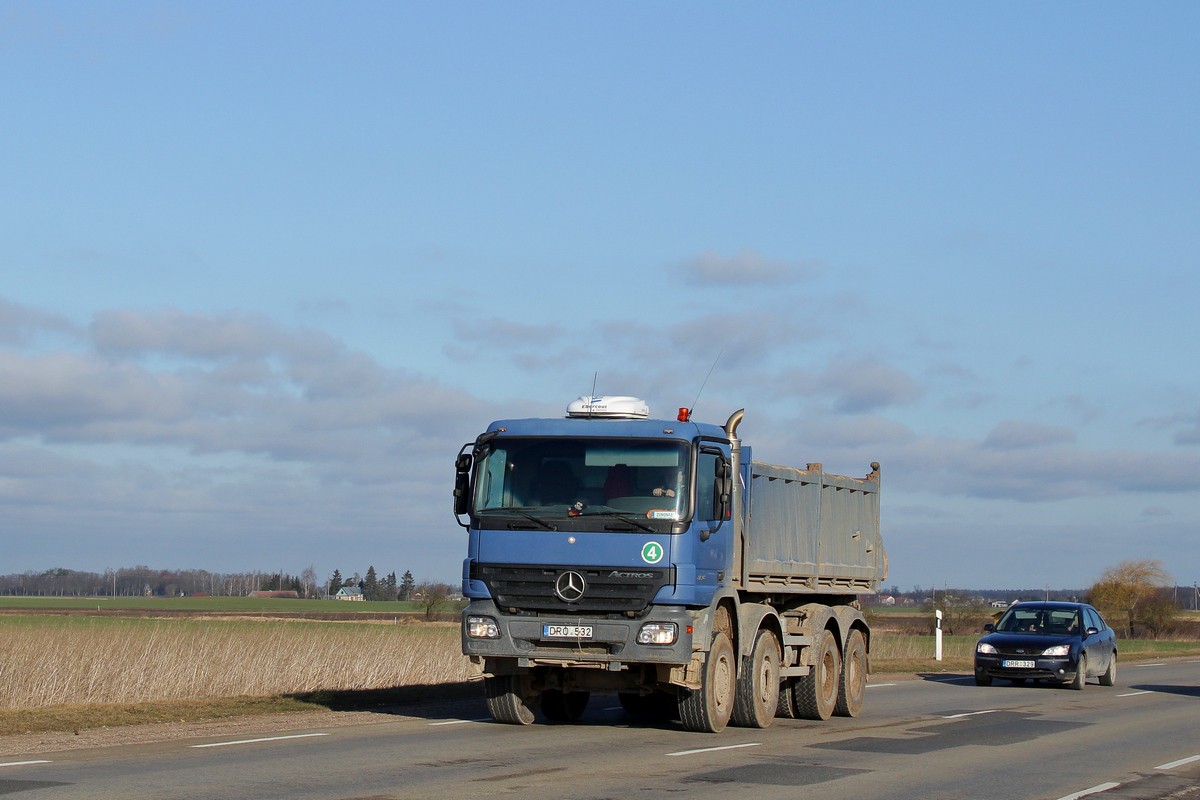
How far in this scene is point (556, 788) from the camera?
9695mm

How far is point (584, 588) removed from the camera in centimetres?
1315

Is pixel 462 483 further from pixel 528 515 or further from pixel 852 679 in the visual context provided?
pixel 852 679

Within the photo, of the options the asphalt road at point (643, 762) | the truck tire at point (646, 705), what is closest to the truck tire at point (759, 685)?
the asphalt road at point (643, 762)

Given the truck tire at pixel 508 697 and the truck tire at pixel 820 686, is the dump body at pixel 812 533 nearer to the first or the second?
the truck tire at pixel 820 686

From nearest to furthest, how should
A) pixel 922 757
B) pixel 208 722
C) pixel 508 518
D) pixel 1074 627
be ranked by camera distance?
pixel 922 757, pixel 508 518, pixel 208 722, pixel 1074 627

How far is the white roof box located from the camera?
14461 millimetres

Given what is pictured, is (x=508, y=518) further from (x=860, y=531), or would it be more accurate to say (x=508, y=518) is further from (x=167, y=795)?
(x=860, y=531)

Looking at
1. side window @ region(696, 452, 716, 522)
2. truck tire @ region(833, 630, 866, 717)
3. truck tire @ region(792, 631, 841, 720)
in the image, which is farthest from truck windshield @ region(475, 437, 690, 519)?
truck tire @ region(833, 630, 866, 717)

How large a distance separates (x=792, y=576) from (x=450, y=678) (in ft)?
27.2

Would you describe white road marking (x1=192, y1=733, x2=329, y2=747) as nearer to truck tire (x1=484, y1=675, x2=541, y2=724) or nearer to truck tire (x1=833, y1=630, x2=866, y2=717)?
truck tire (x1=484, y1=675, x2=541, y2=724)

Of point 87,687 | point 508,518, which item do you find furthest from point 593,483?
point 87,687

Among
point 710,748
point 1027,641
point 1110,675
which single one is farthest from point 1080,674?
point 710,748

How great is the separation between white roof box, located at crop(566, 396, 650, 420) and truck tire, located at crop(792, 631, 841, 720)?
13.3 ft

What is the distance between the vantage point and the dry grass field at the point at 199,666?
18.6 metres
